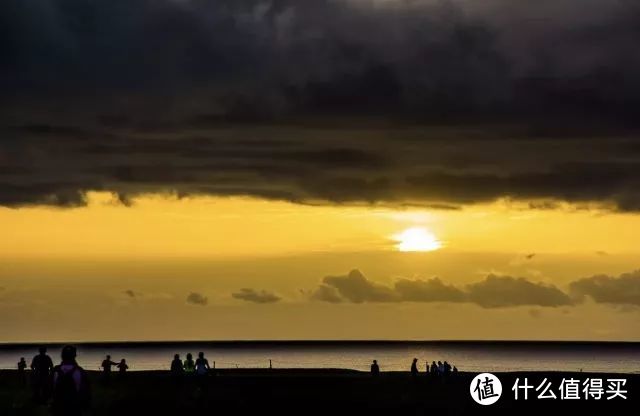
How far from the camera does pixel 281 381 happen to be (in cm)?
6512

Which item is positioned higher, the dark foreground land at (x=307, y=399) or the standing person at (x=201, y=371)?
the standing person at (x=201, y=371)

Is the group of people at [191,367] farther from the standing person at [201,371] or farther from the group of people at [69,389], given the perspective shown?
the group of people at [69,389]

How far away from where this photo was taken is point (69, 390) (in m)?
27.6

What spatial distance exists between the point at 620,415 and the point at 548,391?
2.91 meters

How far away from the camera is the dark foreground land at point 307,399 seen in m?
48.2

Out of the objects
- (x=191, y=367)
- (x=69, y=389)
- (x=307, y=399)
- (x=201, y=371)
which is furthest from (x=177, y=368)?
(x=69, y=389)

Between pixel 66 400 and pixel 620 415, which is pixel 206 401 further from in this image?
pixel 66 400

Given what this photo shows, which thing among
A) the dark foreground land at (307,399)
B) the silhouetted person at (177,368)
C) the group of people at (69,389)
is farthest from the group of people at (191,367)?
the group of people at (69,389)

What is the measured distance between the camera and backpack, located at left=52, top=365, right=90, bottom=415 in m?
27.6

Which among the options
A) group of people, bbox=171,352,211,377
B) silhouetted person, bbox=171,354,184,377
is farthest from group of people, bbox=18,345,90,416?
silhouetted person, bbox=171,354,184,377

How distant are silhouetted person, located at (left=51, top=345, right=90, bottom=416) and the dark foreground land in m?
19.8

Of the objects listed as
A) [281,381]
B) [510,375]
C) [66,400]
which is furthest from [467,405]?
[66,400]

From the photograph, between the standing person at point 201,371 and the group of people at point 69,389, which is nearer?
the group of people at point 69,389

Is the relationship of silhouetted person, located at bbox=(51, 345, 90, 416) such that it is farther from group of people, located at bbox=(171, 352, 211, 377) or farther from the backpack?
group of people, located at bbox=(171, 352, 211, 377)
